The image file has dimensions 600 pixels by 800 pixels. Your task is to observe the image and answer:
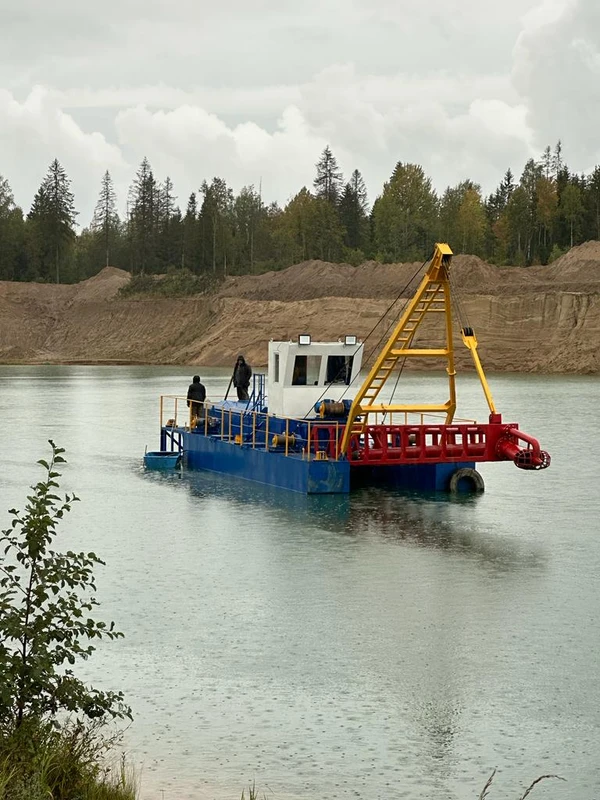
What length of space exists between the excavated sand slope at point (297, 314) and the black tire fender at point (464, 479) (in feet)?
217

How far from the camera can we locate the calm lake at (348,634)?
12758 millimetres

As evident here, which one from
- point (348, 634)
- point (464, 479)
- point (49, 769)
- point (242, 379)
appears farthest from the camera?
point (242, 379)

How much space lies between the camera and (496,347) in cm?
9962

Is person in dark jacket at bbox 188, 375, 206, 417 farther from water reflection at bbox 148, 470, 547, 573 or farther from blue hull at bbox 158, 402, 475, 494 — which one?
water reflection at bbox 148, 470, 547, 573

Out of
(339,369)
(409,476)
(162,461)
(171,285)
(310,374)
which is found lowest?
(162,461)

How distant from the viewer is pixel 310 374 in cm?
3117

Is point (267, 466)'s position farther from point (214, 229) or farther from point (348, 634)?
point (214, 229)

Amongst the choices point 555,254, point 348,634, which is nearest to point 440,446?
point 348,634

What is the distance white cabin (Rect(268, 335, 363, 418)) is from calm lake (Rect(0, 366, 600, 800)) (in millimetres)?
2221

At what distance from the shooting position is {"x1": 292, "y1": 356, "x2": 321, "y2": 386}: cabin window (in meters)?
31.0

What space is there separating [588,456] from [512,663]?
77.8ft

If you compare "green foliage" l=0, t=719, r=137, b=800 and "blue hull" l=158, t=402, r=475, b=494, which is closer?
"green foliage" l=0, t=719, r=137, b=800

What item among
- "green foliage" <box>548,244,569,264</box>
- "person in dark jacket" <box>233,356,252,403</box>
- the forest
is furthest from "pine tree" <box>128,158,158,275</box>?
"person in dark jacket" <box>233,356,252,403</box>

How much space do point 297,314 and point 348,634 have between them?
93.7 metres
